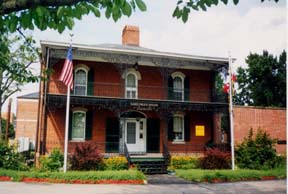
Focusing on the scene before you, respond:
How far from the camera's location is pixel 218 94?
64.5 feet

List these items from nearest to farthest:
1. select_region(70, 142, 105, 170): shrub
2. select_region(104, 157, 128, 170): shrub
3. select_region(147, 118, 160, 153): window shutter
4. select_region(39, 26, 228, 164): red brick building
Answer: select_region(70, 142, 105, 170): shrub
select_region(104, 157, 128, 170): shrub
select_region(39, 26, 228, 164): red brick building
select_region(147, 118, 160, 153): window shutter

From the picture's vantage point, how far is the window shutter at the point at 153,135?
18.8m

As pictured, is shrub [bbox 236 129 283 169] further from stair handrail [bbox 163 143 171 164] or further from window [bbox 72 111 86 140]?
window [bbox 72 111 86 140]

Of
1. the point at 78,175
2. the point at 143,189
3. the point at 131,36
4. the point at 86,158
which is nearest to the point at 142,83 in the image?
the point at 131,36

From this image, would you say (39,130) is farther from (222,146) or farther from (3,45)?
(3,45)

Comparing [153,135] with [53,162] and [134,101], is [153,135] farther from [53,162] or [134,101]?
[53,162]

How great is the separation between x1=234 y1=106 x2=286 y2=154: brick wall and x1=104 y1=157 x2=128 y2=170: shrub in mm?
7029

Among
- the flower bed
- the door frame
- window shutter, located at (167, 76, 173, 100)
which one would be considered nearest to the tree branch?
the flower bed

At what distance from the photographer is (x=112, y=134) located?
18.2 meters

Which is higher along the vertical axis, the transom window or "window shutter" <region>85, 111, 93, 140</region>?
the transom window

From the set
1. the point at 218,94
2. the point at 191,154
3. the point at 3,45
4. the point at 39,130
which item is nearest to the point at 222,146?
the point at 191,154

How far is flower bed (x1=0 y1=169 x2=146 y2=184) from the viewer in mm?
12523

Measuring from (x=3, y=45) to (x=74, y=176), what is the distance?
30.6 feet

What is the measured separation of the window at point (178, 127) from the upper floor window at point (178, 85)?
45.1 inches
